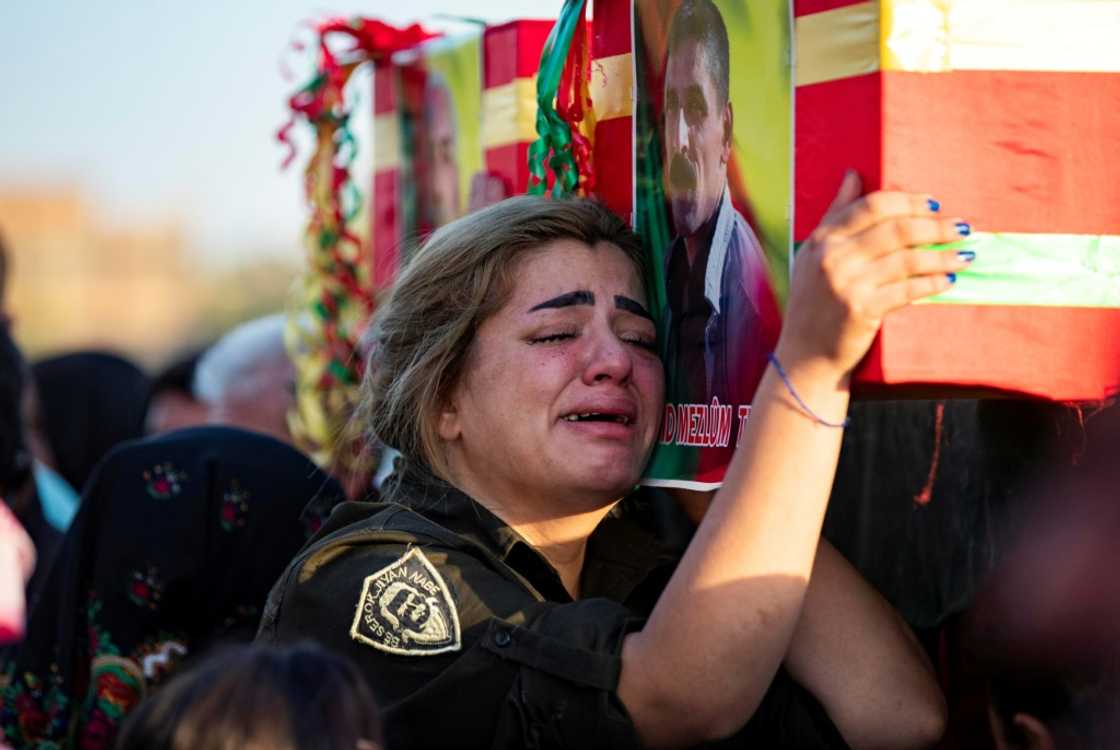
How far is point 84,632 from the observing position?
127 inches

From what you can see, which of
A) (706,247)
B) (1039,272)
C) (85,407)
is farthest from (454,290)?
(85,407)

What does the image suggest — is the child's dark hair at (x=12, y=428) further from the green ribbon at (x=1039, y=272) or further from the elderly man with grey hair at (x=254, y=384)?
the green ribbon at (x=1039, y=272)

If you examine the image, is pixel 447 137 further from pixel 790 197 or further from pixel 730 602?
pixel 730 602

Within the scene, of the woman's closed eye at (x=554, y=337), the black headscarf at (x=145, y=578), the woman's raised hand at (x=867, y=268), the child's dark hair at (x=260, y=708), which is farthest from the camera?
the black headscarf at (x=145, y=578)

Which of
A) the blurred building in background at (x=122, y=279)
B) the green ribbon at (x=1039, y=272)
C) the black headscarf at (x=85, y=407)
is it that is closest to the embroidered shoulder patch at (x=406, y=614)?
the green ribbon at (x=1039, y=272)

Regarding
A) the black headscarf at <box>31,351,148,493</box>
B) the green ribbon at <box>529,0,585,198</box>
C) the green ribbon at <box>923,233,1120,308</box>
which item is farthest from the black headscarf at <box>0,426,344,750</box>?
the black headscarf at <box>31,351,148,493</box>

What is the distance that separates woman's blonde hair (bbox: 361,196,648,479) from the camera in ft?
8.35

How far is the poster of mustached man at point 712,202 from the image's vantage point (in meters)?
2.18

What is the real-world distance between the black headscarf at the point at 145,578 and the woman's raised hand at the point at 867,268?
1447 millimetres

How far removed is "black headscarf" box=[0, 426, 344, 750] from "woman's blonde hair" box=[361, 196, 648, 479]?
59cm

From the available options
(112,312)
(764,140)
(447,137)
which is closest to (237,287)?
(112,312)

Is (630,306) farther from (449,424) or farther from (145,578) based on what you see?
(145,578)

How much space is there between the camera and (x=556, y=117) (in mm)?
2672

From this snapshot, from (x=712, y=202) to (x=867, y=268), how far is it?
49 cm
